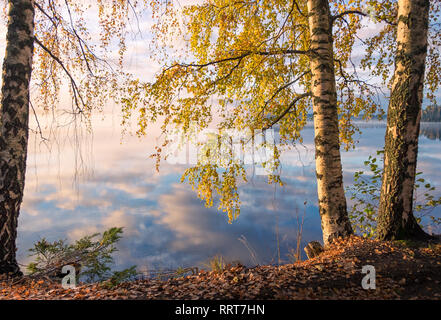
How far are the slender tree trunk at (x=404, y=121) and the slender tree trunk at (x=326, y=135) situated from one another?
2.44 feet

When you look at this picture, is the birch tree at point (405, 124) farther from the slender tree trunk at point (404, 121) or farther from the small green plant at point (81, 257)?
the small green plant at point (81, 257)

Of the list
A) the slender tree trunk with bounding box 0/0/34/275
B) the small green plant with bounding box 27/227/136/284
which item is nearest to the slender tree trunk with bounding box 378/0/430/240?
the small green plant with bounding box 27/227/136/284

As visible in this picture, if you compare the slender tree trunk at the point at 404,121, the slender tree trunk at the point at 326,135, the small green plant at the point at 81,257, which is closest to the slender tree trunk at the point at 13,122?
the small green plant at the point at 81,257

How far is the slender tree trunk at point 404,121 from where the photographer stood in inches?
186

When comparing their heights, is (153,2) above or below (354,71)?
above

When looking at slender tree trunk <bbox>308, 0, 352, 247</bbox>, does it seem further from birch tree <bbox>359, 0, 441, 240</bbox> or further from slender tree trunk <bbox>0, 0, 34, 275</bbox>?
slender tree trunk <bbox>0, 0, 34, 275</bbox>

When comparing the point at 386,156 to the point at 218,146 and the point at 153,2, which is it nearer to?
the point at 218,146

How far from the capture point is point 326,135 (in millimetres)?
5422

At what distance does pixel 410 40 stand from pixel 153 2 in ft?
15.6

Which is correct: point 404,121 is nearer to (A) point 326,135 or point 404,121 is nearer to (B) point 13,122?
(A) point 326,135

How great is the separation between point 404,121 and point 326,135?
1.21 m

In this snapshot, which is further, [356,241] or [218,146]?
[218,146]
